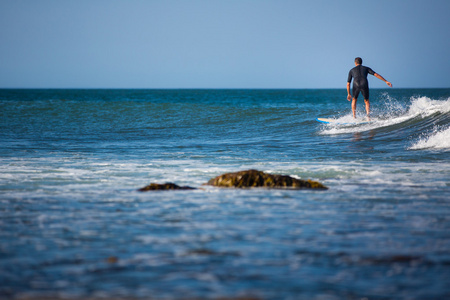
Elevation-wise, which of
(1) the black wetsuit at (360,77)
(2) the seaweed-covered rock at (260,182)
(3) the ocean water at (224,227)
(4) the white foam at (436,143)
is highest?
(1) the black wetsuit at (360,77)

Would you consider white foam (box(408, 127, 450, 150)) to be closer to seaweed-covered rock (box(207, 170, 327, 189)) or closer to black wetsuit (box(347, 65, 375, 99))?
black wetsuit (box(347, 65, 375, 99))

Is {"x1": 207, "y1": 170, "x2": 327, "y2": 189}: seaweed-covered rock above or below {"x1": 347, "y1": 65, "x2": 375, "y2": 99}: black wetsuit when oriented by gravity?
below

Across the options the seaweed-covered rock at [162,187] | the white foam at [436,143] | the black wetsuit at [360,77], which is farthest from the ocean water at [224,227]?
the black wetsuit at [360,77]

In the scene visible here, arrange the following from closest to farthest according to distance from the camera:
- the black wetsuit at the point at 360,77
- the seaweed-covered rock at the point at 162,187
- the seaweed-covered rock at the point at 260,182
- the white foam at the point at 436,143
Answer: the seaweed-covered rock at the point at 162,187, the seaweed-covered rock at the point at 260,182, the white foam at the point at 436,143, the black wetsuit at the point at 360,77

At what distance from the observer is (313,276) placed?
324 cm

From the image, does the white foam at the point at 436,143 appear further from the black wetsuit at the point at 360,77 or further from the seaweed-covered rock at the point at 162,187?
the seaweed-covered rock at the point at 162,187

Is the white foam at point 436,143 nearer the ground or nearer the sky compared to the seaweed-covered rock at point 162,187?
nearer the sky

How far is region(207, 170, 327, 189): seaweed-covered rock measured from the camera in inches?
264

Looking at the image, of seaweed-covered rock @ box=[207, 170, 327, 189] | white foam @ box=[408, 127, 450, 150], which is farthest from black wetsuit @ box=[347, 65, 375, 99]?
seaweed-covered rock @ box=[207, 170, 327, 189]

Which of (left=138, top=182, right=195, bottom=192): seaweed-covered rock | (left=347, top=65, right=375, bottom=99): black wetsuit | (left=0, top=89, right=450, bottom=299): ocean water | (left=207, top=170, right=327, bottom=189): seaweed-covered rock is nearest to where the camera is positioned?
(left=0, top=89, right=450, bottom=299): ocean water

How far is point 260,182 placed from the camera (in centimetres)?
677

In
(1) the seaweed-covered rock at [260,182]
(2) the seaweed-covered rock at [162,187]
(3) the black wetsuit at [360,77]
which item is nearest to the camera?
(2) the seaweed-covered rock at [162,187]

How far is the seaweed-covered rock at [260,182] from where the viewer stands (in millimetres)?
6694

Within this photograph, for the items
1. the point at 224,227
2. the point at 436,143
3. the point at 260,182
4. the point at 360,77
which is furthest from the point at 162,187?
the point at 360,77
